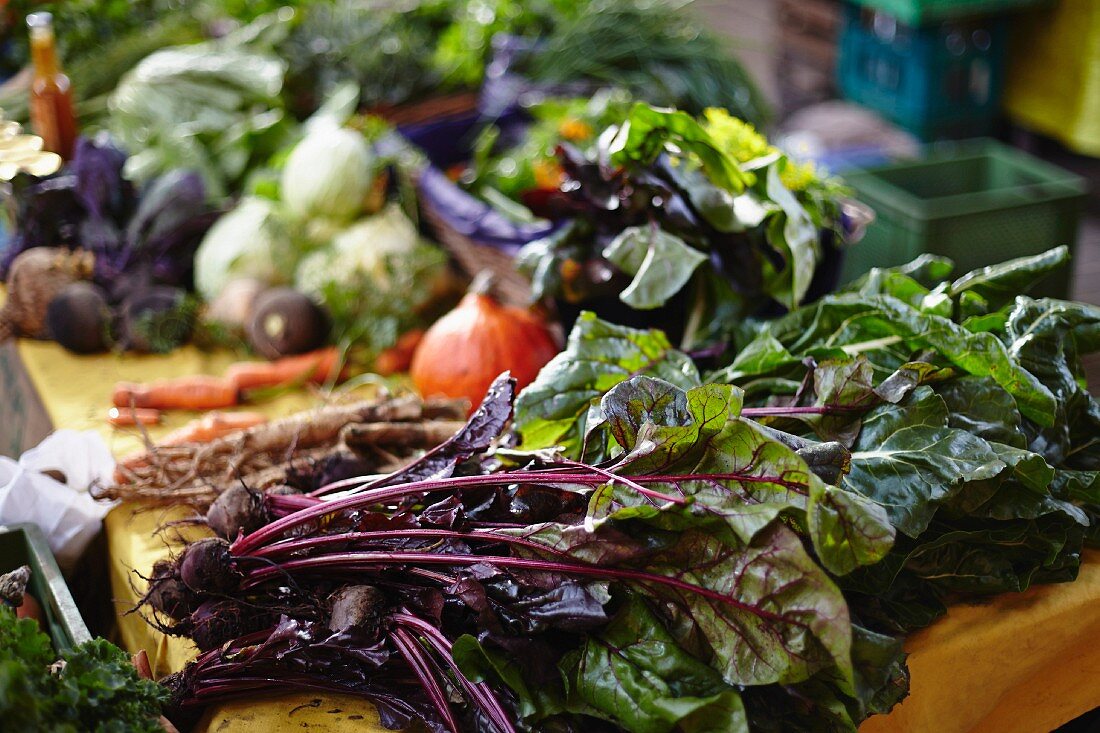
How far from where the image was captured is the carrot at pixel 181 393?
221cm

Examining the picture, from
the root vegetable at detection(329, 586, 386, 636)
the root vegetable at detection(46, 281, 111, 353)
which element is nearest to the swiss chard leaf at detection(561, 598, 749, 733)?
the root vegetable at detection(329, 586, 386, 636)

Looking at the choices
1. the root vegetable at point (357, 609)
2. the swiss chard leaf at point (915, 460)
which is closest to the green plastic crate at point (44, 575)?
the root vegetable at point (357, 609)

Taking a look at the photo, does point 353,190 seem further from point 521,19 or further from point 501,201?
point 521,19

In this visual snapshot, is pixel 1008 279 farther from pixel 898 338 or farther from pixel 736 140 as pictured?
pixel 736 140

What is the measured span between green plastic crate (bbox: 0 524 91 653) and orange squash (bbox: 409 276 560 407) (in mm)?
845

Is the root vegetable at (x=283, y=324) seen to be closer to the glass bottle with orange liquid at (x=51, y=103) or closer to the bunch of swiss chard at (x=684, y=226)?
the bunch of swiss chard at (x=684, y=226)

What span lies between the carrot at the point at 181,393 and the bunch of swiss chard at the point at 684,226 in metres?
0.84

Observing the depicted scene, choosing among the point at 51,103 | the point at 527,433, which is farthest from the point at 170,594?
the point at 51,103

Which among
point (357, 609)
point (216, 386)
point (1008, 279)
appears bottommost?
point (216, 386)

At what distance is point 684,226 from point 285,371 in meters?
1.15

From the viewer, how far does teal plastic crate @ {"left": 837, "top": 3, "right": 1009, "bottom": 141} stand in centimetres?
428

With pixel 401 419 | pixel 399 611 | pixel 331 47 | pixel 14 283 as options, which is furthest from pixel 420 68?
pixel 399 611

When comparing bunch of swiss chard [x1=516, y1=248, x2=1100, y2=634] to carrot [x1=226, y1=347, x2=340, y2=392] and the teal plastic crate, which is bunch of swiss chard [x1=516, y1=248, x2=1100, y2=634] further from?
the teal plastic crate

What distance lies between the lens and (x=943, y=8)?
398 cm
